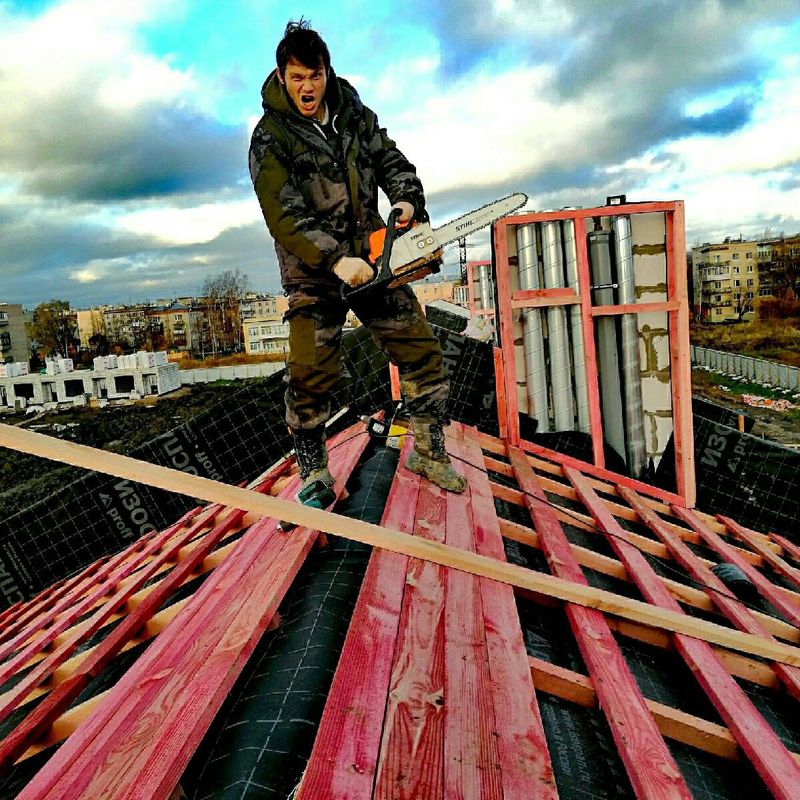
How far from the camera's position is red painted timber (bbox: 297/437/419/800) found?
4.10 ft

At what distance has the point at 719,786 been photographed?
1710 mm

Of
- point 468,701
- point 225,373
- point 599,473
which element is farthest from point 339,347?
point 225,373

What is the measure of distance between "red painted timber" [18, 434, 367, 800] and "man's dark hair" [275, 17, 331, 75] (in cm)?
204

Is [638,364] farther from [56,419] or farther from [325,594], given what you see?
[56,419]

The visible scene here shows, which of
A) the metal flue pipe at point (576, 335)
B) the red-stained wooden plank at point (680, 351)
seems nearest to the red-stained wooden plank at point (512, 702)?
the metal flue pipe at point (576, 335)

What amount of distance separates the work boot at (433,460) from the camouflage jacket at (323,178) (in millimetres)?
995

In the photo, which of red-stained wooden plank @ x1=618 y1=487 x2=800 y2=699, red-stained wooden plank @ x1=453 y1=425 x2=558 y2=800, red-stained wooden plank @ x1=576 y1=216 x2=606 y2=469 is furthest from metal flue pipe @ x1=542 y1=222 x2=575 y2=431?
red-stained wooden plank @ x1=453 y1=425 x2=558 y2=800

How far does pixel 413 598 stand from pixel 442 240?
5.38 ft

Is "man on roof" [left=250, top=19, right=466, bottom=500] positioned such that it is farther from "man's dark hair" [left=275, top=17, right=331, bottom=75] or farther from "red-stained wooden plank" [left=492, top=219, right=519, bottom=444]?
"red-stained wooden plank" [left=492, top=219, right=519, bottom=444]

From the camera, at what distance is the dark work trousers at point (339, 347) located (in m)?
2.75

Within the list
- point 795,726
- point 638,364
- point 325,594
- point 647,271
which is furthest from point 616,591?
point 647,271

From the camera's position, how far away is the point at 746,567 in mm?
3361

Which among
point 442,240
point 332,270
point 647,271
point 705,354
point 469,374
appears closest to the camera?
point 332,270

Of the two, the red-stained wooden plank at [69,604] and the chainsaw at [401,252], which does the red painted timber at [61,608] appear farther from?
the chainsaw at [401,252]
